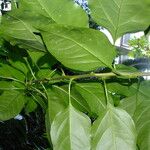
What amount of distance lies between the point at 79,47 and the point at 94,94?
171 mm

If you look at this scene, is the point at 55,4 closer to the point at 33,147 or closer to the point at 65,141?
the point at 65,141

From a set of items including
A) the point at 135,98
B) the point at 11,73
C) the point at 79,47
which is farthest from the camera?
the point at 11,73

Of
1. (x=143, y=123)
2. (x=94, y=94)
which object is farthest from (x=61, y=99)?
(x=143, y=123)

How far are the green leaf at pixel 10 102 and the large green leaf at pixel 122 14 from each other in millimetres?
316

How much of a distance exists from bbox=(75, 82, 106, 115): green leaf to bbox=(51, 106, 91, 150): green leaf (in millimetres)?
94

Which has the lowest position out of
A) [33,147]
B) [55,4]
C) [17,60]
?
[33,147]

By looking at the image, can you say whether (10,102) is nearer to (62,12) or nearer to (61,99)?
(61,99)

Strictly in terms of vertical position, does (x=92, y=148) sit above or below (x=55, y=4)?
below

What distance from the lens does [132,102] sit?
0.70 m

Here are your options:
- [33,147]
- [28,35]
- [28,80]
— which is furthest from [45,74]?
[33,147]

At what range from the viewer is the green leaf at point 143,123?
0.62 meters

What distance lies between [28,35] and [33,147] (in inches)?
89.1

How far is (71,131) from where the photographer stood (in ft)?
2.00

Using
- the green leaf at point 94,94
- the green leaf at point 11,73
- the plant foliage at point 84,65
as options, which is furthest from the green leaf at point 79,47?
the green leaf at point 11,73
